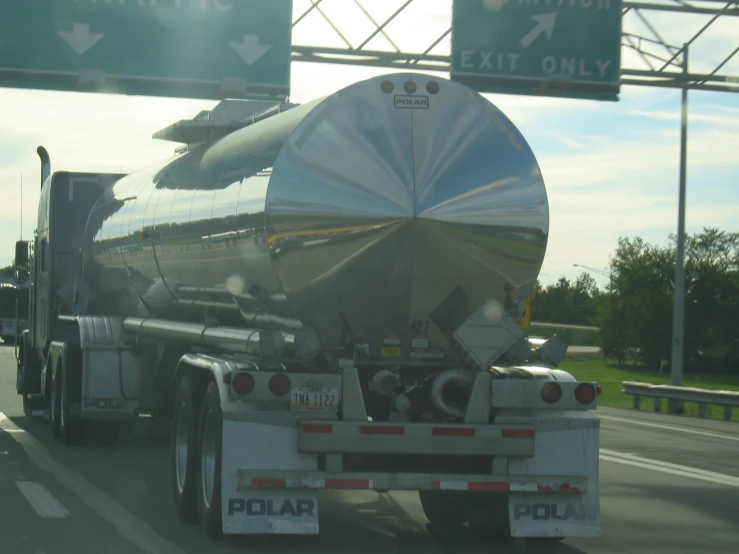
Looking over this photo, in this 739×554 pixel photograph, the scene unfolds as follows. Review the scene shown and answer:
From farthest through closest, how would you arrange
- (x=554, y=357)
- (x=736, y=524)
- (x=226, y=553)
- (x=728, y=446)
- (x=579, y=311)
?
(x=579, y=311), (x=728, y=446), (x=736, y=524), (x=554, y=357), (x=226, y=553)

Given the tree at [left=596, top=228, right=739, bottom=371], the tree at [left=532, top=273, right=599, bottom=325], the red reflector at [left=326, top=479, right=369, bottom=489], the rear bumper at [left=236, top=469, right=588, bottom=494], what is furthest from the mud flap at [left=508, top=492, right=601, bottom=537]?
the tree at [left=532, top=273, right=599, bottom=325]

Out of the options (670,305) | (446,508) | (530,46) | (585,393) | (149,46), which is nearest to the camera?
(585,393)

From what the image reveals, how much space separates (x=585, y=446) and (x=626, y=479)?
4829 millimetres

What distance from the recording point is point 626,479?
534 inches

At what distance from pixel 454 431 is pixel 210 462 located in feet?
5.93

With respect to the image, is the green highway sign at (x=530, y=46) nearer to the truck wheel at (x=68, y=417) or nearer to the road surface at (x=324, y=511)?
the road surface at (x=324, y=511)

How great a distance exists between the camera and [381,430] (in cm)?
863

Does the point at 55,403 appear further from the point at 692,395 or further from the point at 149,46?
the point at 692,395

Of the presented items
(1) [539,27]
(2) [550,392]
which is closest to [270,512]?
(2) [550,392]

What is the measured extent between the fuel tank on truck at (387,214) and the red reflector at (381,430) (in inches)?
28.1

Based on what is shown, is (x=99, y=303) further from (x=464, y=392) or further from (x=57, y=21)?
(x=464, y=392)

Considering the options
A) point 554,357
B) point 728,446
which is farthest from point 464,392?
point 728,446

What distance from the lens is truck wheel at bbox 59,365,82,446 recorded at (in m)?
15.3

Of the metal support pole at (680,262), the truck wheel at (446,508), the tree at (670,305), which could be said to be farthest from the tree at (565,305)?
the truck wheel at (446,508)
